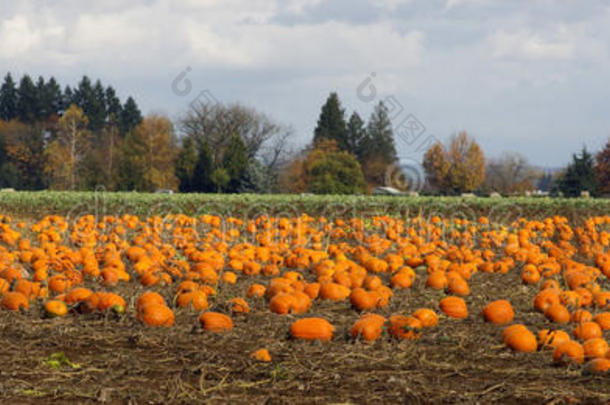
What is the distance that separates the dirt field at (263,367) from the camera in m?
4.47

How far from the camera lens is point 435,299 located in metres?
8.20

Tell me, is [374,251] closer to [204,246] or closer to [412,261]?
[412,261]

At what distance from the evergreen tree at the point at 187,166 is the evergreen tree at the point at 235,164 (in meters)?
2.78

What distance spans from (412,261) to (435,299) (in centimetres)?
251

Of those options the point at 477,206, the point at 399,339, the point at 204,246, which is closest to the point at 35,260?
the point at 204,246

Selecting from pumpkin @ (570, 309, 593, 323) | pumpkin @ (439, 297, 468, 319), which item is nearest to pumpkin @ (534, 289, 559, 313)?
pumpkin @ (570, 309, 593, 323)

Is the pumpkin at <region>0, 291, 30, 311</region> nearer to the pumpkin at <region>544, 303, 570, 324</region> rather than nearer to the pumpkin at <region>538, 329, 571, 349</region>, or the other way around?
the pumpkin at <region>538, 329, 571, 349</region>

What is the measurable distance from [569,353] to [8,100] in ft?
285

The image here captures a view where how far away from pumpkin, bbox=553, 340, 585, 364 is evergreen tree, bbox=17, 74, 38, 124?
83.5 m

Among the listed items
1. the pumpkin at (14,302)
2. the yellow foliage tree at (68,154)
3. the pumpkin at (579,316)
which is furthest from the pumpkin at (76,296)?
the yellow foliage tree at (68,154)

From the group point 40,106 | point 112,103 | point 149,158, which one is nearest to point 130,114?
point 112,103

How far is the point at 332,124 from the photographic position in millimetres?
69750

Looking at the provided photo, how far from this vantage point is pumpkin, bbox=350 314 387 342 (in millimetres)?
5871

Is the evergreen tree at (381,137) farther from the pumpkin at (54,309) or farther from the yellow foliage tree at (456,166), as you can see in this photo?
the pumpkin at (54,309)
